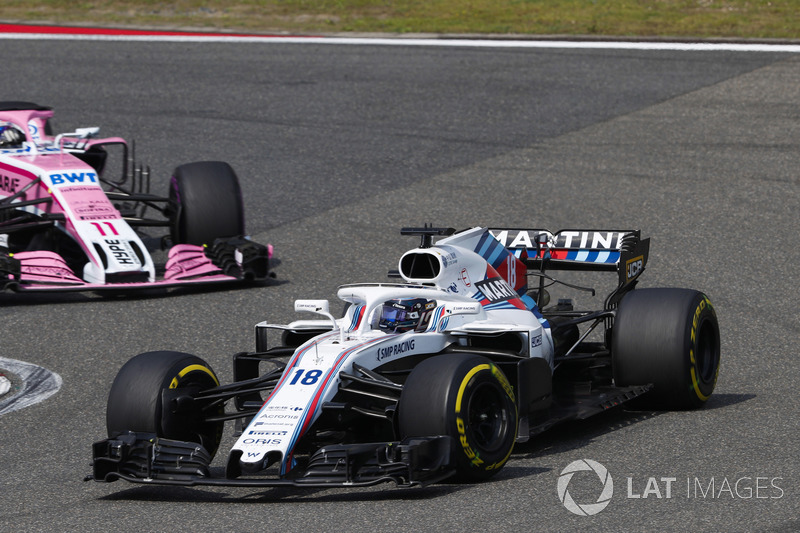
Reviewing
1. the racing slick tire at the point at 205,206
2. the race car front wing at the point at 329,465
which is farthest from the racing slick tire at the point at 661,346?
the racing slick tire at the point at 205,206

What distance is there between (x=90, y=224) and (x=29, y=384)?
321 cm

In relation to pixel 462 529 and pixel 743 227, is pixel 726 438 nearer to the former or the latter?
pixel 462 529

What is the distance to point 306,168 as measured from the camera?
62.7 ft

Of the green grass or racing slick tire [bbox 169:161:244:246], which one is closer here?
racing slick tire [bbox 169:161:244:246]

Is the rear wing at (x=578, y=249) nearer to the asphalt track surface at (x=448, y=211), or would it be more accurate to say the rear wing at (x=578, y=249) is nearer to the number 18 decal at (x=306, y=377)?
the asphalt track surface at (x=448, y=211)

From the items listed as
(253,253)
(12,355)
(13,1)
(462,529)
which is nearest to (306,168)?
(253,253)

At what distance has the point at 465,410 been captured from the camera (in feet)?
24.1

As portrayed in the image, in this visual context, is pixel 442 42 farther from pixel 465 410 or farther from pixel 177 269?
pixel 465 410

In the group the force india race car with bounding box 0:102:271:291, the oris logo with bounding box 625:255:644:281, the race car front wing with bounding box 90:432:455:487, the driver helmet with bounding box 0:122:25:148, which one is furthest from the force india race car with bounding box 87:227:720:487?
the driver helmet with bounding box 0:122:25:148

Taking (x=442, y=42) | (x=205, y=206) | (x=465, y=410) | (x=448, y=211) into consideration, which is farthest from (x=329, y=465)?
(x=442, y=42)

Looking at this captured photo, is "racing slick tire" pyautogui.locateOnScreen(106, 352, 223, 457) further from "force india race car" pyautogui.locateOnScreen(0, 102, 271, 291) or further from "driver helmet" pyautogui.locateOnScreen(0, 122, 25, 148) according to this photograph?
"driver helmet" pyautogui.locateOnScreen(0, 122, 25, 148)

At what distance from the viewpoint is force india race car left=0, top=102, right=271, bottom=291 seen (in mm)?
13195

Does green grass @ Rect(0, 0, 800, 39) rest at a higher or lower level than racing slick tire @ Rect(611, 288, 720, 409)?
higher

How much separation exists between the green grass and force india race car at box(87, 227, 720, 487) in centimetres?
1719
